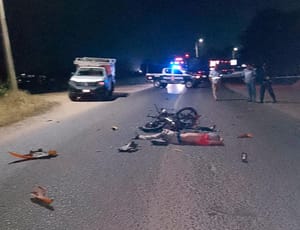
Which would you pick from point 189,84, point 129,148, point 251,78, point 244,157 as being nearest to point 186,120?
point 129,148

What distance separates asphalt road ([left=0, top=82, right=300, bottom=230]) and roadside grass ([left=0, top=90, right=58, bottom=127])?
496 cm

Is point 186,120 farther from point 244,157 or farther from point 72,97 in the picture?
point 72,97

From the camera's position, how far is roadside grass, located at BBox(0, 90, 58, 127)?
1691cm

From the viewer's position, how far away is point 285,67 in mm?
49719

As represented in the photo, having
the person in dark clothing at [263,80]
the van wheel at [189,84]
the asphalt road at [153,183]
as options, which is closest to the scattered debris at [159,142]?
the asphalt road at [153,183]

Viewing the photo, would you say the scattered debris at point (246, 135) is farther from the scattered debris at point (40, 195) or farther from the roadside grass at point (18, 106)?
the roadside grass at point (18, 106)

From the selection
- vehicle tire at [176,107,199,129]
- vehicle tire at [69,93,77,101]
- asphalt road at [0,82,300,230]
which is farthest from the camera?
vehicle tire at [69,93,77,101]

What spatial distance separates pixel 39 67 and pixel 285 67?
26.1 m

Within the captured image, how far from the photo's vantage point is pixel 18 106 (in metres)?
20.0

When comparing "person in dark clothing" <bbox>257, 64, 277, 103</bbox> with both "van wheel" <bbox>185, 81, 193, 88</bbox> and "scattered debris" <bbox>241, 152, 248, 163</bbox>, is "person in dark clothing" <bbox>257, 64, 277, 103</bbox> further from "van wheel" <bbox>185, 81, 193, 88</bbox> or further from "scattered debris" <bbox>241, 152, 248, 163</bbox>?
"van wheel" <bbox>185, 81, 193, 88</bbox>

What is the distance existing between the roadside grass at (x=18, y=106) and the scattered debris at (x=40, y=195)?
9.42 meters

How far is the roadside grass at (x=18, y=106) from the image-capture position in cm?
1691

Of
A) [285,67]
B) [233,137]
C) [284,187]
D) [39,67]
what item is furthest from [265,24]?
[284,187]

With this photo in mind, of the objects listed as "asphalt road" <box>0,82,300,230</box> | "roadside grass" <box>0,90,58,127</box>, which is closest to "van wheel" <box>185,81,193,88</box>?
"roadside grass" <box>0,90,58,127</box>
